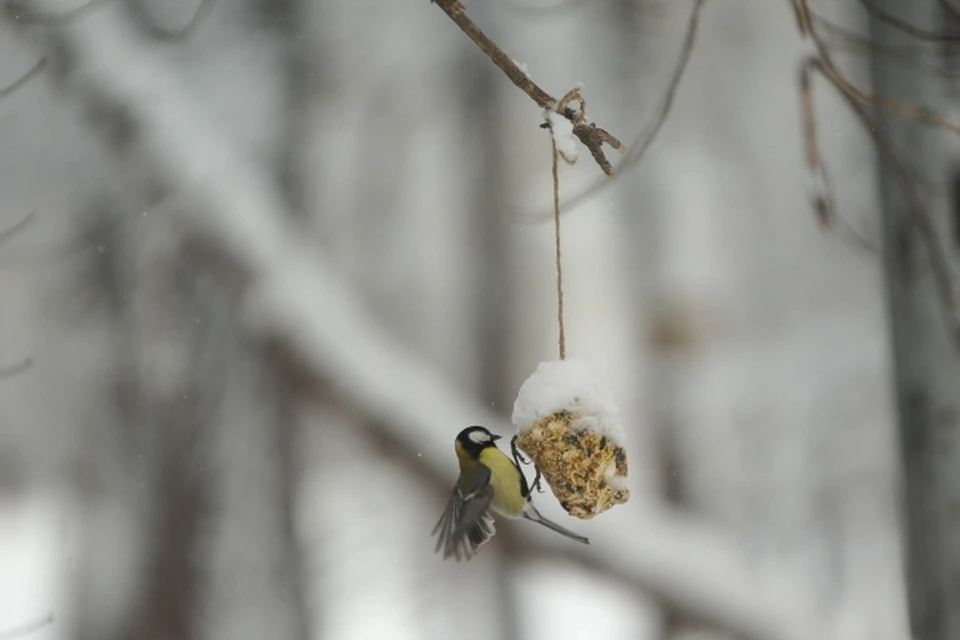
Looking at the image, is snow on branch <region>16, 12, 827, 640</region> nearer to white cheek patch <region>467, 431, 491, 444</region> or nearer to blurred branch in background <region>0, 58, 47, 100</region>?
blurred branch in background <region>0, 58, 47, 100</region>

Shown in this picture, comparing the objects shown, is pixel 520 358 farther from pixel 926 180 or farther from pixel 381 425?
pixel 926 180

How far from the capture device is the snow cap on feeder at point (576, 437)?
0.73m

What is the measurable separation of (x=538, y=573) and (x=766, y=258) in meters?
0.56

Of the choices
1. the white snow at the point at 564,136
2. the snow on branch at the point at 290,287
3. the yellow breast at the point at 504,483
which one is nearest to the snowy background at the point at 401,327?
the snow on branch at the point at 290,287

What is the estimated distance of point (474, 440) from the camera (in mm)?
784

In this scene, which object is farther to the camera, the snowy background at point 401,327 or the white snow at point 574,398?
the snowy background at point 401,327

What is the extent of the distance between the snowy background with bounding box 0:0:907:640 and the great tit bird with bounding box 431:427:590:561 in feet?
1.51

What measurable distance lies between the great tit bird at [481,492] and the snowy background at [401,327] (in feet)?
1.51

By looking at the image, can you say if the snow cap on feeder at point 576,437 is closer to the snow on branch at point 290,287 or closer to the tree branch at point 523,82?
the tree branch at point 523,82

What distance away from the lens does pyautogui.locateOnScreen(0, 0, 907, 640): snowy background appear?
4.04 ft

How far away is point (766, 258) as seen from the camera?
1371 mm

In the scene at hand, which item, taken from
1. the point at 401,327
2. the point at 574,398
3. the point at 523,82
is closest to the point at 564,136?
the point at 523,82

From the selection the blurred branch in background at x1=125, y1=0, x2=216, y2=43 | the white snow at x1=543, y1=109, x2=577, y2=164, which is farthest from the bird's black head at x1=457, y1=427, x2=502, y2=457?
the blurred branch in background at x1=125, y1=0, x2=216, y2=43

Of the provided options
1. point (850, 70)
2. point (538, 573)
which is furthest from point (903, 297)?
point (538, 573)
